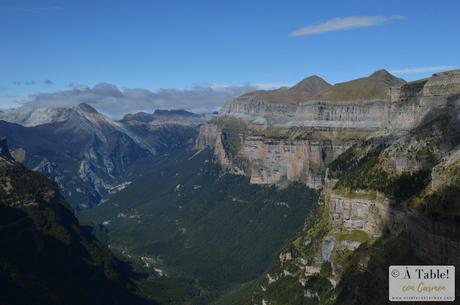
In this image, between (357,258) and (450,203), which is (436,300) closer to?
(450,203)

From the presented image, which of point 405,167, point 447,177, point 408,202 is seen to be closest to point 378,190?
point 405,167

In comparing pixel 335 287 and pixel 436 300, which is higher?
pixel 436 300

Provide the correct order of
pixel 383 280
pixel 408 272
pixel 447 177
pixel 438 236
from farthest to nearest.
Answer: pixel 383 280 < pixel 447 177 < pixel 438 236 < pixel 408 272

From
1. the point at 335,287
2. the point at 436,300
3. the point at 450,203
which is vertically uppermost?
the point at 450,203

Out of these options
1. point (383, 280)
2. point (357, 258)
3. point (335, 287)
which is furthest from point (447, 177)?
point (335, 287)

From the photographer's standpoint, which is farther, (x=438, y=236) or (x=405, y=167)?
(x=405, y=167)

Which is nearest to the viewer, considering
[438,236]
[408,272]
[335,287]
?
[408,272]
